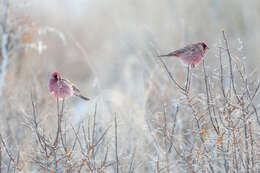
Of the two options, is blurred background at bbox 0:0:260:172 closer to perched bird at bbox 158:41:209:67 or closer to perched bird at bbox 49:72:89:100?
perched bird at bbox 49:72:89:100

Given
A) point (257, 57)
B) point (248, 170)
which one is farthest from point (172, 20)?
point (248, 170)

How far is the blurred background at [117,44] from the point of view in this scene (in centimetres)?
652

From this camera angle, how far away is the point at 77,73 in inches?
580

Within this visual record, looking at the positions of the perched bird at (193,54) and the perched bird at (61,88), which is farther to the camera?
the perched bird at (61,88)

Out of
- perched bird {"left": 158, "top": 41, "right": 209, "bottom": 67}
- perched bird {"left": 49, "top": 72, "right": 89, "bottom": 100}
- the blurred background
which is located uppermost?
the blurred background

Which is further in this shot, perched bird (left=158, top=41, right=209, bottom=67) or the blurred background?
the blurred background

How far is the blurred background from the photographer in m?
6.52

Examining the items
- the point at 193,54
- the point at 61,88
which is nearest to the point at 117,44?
the point at 61,88

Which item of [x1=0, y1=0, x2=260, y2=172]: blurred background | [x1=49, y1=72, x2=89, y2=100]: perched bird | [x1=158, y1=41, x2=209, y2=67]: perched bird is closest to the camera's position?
[x1=158, y1=41, x2=209, y2=67]: perched bird

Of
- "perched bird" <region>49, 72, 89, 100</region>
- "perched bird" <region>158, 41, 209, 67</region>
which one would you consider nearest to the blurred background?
"perched bird" <region>49, 72, 89, 100</region>

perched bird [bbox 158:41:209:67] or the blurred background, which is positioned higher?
the blurred background

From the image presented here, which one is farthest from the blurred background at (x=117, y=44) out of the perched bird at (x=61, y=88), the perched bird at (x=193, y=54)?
the perched bird at (x=193, y=54)

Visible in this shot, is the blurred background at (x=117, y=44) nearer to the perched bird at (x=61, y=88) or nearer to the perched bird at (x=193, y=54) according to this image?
the perched bird at (x=61, y=88)

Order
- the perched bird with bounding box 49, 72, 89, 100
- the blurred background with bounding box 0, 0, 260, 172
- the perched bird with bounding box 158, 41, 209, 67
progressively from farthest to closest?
1. the blurred background with bounding box 0, 0, 260, 172
2. the perched bird with bounding box 49, 72, 89, 100
3. the perched bird with bounding box 158, 41, 209, 67
